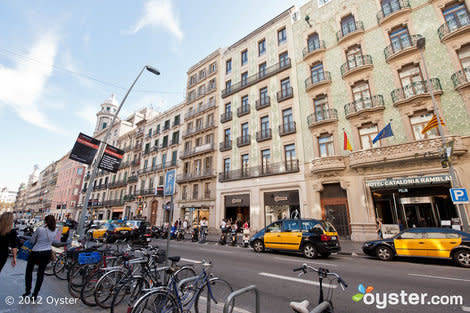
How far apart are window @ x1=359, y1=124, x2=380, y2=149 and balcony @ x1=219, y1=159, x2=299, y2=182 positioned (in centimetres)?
552

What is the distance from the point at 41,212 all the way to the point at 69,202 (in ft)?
92.0

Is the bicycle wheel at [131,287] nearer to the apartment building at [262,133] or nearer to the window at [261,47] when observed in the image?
the apartment building at [262,133]

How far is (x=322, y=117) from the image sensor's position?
1931 centimetres

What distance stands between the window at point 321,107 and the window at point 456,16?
9.20m

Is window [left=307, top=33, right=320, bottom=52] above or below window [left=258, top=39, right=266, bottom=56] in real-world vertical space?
below

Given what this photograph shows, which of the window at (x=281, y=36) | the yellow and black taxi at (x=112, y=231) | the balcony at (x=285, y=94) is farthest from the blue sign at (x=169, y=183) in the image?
the window at (x=281, y=36)

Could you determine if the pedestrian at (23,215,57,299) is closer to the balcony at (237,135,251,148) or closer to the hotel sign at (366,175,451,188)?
the hotel sign at (366,175,451,188)

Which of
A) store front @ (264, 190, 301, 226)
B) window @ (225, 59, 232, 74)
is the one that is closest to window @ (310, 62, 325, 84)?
store front @ (264, 190, 301, 226)

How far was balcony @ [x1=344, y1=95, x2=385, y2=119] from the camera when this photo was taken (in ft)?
54.0


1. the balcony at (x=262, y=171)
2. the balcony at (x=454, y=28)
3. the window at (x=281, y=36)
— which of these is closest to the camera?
the balcony at (x=454, y=28)

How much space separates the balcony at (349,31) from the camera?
19.0 m

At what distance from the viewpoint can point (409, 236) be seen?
31.5ft

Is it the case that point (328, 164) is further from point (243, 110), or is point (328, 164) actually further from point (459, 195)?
point (243, 110)

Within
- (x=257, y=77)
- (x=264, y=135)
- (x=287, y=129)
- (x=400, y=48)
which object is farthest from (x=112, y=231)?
(x=400, y=48)
